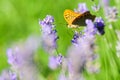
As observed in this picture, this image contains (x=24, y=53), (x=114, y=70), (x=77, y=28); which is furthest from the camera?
(x=77, y=28)

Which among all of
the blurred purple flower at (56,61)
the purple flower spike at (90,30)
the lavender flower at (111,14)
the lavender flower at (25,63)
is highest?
the lavender flower at (111,14)

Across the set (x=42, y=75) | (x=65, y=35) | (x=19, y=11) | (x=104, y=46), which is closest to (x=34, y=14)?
(x=19, y=11)

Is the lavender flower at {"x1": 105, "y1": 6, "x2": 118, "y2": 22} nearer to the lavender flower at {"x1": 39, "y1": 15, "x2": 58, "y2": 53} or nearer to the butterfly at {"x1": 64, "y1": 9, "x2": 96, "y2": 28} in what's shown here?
the butterfly at {"x1": 64, "y1": 9, "x2": 96, "y2": 28}

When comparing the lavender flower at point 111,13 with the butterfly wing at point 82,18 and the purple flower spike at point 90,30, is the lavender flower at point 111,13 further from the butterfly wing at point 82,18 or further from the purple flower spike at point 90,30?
the purple flower spike at point 90,30

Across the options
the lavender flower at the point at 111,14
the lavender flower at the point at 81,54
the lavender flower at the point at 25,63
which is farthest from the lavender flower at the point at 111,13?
the lavender flower at the point at 25,63

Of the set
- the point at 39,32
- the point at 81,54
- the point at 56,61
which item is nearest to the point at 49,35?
the point at 56,61

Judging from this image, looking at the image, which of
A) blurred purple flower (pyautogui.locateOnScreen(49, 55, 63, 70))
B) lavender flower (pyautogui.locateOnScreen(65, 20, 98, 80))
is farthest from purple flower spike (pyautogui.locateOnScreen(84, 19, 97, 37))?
blurred purple flower (pyautogui.locateOnScreen(49, 55, 63, 70))

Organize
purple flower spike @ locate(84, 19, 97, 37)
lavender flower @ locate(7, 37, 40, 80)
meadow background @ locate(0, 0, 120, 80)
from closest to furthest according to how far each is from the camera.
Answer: lavender flower @ locate(7, 37, 40, 80), purple flower spike @ locate(84, 19, 97, 37), meadow background @ locate(0, 0, 120, 80)

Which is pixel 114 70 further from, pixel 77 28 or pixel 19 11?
pixel 19 11
